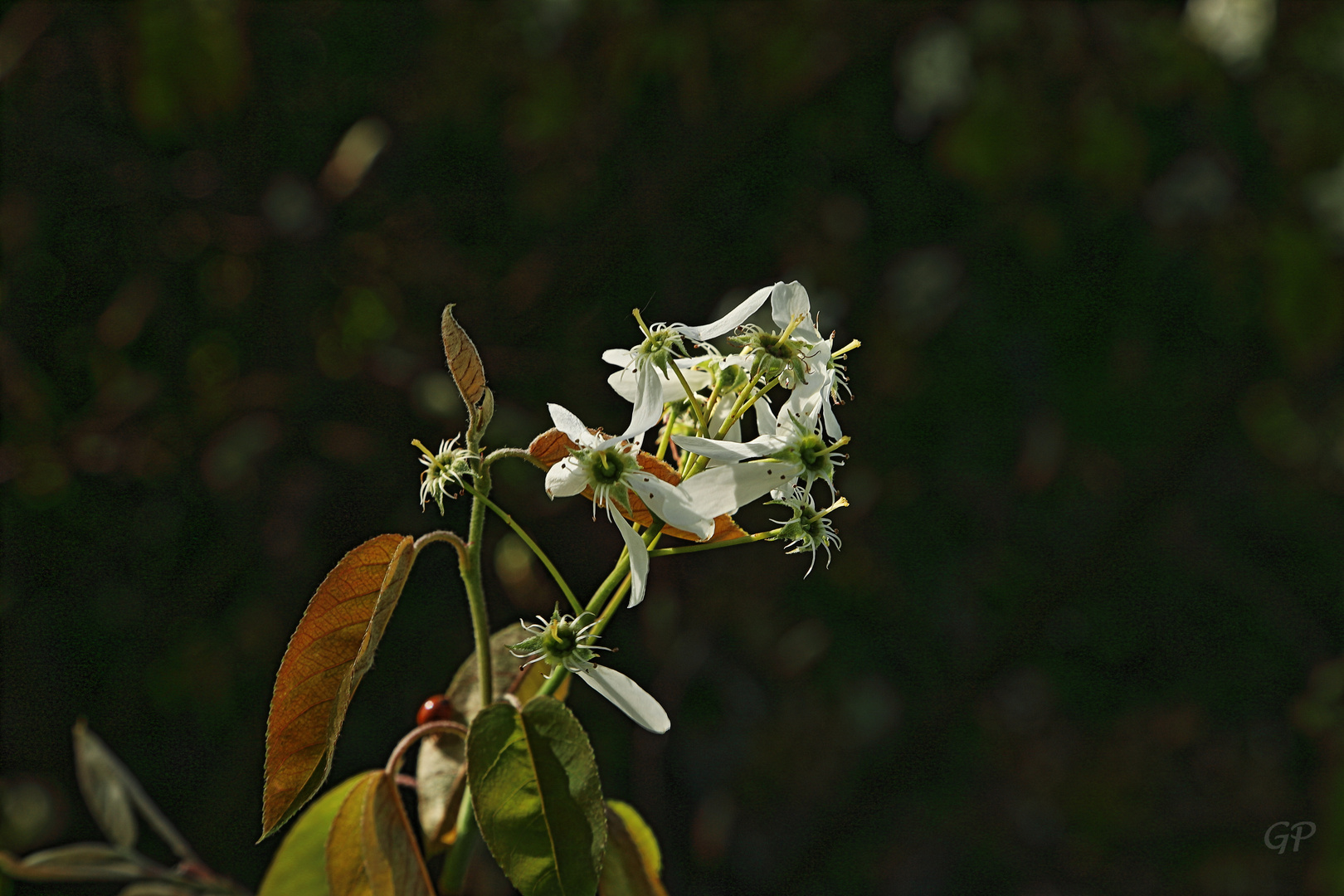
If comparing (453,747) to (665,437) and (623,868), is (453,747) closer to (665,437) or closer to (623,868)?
(623,868)

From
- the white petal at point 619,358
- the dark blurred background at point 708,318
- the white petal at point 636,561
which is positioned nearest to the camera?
the white petal at point 636,561

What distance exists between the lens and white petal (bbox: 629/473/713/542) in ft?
1.32

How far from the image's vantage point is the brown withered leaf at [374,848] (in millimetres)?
460

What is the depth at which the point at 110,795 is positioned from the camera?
0.71 meters

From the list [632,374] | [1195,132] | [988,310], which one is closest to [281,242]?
[988,310]

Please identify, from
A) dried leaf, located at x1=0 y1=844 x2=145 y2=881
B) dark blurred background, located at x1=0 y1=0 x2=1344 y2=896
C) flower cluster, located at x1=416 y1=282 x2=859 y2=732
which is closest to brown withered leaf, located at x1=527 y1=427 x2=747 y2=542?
flower cluster, located at x1=416 y1=282 x2=859 y2=732

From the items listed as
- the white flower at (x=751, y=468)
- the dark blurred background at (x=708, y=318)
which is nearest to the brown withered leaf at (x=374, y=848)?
the white flower at (x=751, y=468)

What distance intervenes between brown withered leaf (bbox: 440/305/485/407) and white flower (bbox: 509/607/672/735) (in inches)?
3.7

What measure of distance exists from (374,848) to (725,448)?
0.77 ft

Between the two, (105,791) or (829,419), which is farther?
(105,791)

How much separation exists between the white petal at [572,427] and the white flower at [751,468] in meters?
0.03

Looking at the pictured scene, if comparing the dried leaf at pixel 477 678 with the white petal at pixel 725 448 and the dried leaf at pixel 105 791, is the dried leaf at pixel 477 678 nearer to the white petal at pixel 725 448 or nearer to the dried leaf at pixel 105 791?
the white petal at pixel 725 448

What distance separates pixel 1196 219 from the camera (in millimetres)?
1854

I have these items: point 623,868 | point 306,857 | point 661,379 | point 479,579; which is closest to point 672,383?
point 661,379
